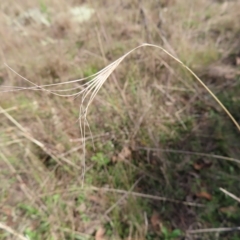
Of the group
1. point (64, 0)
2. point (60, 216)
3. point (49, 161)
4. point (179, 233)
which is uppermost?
point (64, 0)

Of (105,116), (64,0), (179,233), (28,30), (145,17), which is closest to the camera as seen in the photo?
(179,233)

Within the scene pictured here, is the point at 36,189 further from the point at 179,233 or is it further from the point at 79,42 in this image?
the point at 79,42

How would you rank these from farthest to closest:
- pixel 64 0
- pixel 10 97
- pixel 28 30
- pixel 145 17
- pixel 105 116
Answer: pixel 64 0 → pixel 28 30 → pixel 145 17 → pixel 10 97 → pixel 105 116

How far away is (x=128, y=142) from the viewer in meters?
1.71

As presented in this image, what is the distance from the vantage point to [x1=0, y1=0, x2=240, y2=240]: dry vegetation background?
1.51 meters

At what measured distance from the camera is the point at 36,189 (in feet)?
5.30

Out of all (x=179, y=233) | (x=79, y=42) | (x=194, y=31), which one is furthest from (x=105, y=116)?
(x=194, y=31)

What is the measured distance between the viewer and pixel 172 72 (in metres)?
2.05

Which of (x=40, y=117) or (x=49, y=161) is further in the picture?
(x=40, y=117)

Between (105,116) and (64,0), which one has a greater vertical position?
(64,0)

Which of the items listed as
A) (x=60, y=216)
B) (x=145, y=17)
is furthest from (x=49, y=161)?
(x=145, y=17)

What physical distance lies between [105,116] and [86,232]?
62 centimetres

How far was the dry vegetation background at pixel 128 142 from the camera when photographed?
1.51 meters

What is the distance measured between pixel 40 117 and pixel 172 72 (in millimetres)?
830
